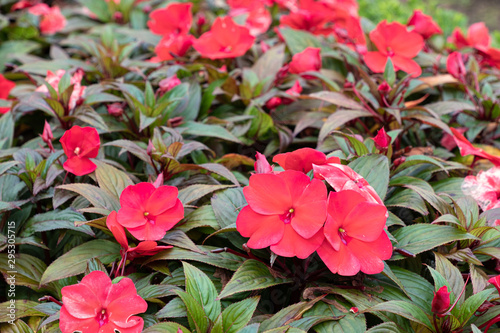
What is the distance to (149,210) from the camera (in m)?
1.21

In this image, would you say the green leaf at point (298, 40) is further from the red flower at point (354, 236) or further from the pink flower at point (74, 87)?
the red flower at point (354, 236)

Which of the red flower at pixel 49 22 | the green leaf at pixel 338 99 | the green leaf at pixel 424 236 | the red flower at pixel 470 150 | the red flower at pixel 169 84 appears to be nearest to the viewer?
the green leaf at pixel 424 236

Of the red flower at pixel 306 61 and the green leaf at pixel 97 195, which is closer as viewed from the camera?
the green leaf at pixel 97 195

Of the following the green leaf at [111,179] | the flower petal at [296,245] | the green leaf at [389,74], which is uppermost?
the green leaf at [389,74]

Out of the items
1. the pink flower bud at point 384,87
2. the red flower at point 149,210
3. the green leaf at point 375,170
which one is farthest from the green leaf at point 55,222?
the pink flower bud at point 384,87

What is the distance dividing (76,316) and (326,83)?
1.42 meters

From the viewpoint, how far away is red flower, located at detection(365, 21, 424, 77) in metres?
1.91

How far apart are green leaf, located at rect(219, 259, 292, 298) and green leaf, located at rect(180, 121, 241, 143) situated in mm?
628

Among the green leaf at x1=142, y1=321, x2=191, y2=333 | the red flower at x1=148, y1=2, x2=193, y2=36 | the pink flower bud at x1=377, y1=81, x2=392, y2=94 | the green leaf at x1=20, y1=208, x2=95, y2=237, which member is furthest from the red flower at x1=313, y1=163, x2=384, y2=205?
the red flower at x1=148, y1=2, x2=193, y2=36

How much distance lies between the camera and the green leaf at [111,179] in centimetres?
138

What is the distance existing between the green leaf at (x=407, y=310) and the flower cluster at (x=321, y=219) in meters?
0.09

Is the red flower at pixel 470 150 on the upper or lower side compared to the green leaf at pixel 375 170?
lower

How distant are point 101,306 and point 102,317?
0.03 m

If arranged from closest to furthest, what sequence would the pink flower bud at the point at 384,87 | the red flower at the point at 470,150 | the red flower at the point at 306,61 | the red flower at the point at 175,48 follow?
1. the red flower at the point at 470,150
2. the pink flower bud at the point at 384,87
3. the red flower at the point at 306,61
4. the red flower at the point at 175,48
